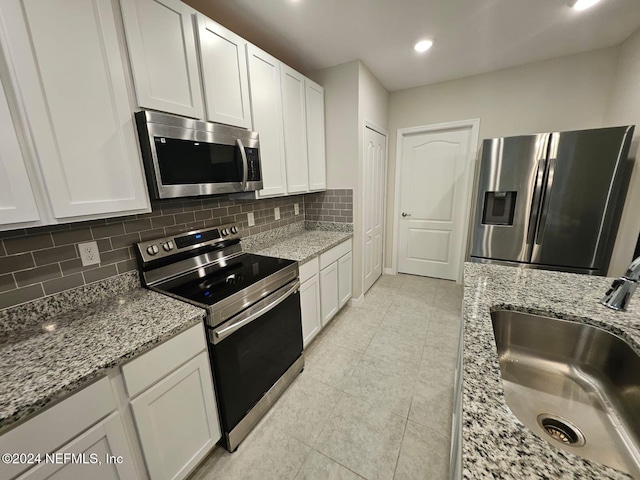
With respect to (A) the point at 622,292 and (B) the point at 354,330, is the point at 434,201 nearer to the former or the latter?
(B) the point at 354,330

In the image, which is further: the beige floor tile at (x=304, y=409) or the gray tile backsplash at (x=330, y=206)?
the gray tile backsplash at (x=330, y=206)

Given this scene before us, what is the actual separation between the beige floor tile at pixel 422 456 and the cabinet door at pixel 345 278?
1.30 metres

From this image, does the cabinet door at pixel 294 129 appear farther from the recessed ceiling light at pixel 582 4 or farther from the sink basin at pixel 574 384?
the recessed ceiling light at pixel 582 4

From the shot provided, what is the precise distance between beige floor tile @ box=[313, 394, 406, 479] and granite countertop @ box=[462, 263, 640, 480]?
3.24 ft

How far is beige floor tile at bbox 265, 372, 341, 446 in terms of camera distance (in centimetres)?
156

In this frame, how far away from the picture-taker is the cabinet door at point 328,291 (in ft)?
7.59

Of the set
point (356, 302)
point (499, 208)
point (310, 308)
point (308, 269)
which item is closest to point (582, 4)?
point (499, 208)

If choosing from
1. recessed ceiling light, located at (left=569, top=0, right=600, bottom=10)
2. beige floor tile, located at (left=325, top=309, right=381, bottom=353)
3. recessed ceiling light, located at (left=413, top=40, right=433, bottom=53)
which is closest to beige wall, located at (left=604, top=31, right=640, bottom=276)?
recessed ceiling light, located at (left=569, top=0, right=600, bottom=10)

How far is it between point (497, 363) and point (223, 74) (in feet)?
6.45

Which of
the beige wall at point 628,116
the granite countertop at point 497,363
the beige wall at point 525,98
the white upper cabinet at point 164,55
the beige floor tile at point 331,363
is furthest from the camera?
the beige wall at point 525,98

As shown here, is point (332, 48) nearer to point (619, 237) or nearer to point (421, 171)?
point (421, 171)

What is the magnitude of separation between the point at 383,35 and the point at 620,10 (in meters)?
1.65

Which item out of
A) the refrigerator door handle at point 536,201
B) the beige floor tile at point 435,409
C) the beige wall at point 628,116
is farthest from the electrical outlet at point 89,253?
the beige wall at point 628,116

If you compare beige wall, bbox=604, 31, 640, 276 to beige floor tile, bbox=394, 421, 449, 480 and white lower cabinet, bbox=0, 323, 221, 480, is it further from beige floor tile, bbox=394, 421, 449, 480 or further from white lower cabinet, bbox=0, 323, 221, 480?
white lower cabinet, bbox=0, 323, 221, 480
